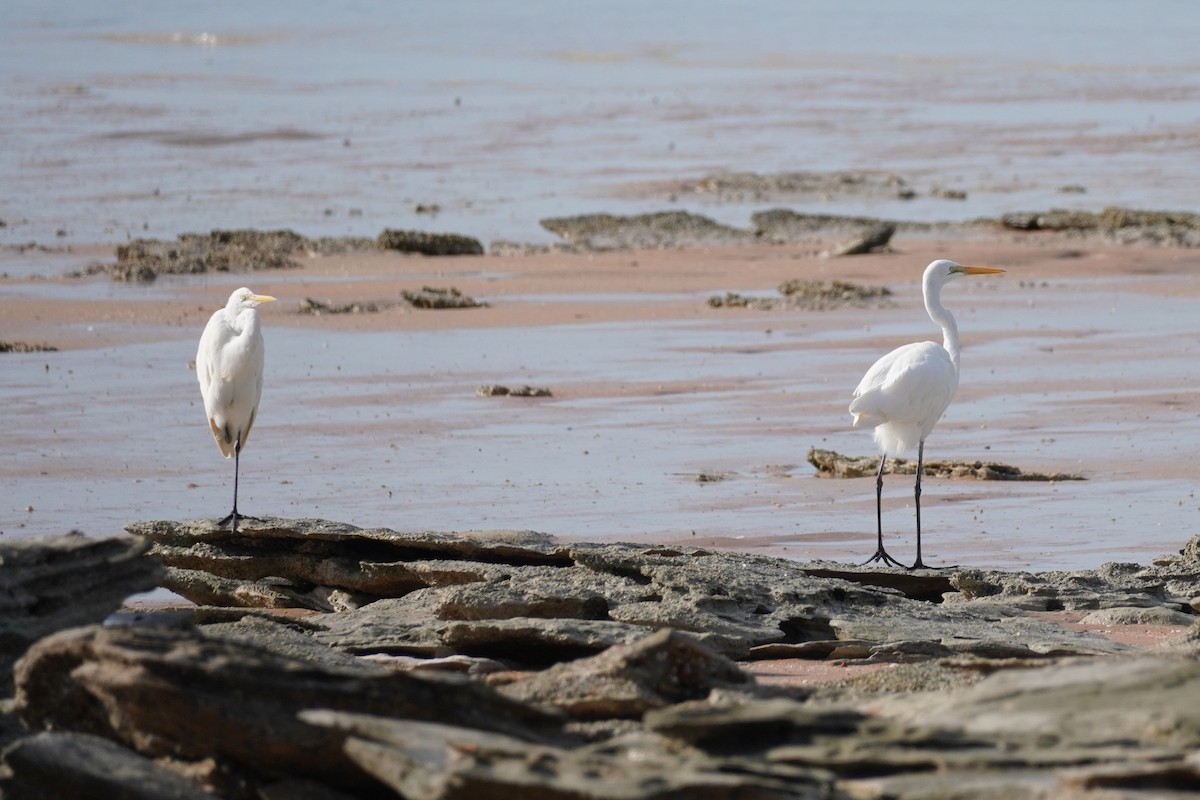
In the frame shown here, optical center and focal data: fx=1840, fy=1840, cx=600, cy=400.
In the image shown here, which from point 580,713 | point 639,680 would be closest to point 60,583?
point 580,713

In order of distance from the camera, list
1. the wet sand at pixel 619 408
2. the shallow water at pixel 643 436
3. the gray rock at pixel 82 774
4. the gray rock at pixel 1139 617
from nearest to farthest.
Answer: the gray rock at pixel 82 774 → the gray rock at pixel 1139 617 → the shallow water at pixel 643 436 → the wet sand at pixel 619 408

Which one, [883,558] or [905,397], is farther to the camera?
[905,397]

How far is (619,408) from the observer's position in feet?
51.5

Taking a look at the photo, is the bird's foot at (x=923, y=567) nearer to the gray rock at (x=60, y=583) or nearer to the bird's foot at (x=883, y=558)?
the bird's foot at (x=883, y=558)

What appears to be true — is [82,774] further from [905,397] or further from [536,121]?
[536,121]

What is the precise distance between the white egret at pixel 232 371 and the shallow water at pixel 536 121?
1588 centimetres

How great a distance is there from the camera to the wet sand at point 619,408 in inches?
472

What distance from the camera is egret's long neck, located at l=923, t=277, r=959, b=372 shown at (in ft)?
40.4

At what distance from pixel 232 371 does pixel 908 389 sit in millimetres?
4125

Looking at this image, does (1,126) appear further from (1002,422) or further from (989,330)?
(1002,422)

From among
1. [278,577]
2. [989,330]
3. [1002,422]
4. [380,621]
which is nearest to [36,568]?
[380,621]

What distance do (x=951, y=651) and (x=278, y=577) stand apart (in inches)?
144

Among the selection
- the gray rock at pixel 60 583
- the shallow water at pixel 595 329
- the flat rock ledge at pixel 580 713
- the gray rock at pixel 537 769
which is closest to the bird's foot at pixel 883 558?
the shallow water at pixel 595 329

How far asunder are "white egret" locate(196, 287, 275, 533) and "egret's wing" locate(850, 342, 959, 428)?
368 centimetres
